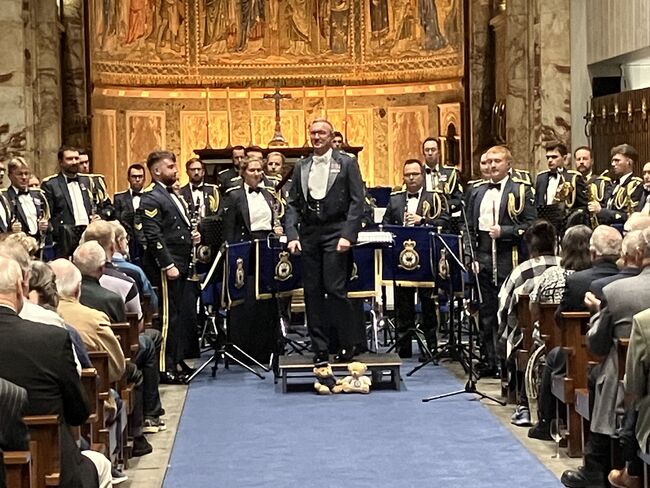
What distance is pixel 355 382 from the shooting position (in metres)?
10.8

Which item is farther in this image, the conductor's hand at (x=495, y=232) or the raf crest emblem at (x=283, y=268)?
the raf crest emblem at (x=283, y=268)

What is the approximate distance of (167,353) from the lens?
38.4ft

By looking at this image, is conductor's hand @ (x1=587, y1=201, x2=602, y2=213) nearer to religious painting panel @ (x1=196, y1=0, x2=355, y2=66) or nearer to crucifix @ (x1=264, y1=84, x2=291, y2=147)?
crucifix @ (x1=264, y1=84, x2=291, y2=147)

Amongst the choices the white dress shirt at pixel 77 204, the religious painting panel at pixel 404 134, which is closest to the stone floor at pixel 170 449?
the white dress shirt at pixel 77 204

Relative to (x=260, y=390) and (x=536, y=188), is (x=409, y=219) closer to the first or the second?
(x=536, y=188)

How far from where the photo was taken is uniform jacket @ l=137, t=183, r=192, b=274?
11.3 metres

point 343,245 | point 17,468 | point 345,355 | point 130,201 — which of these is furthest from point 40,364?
point 130,201

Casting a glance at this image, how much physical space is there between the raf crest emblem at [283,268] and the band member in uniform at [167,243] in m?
0.84

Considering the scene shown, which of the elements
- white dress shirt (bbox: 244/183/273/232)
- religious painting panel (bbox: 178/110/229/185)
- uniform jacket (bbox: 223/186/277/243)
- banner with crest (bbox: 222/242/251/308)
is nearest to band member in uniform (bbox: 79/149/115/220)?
uniform jacket (bbox: 223/186/277/243)

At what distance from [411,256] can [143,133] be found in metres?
10.1

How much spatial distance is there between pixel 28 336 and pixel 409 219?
8.05 m

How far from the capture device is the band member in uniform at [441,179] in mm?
13547

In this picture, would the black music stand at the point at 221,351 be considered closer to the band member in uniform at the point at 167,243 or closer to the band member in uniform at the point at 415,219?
the band member in uniform at the point at 167,243

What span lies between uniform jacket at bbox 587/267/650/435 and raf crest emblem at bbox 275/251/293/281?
209 inches
